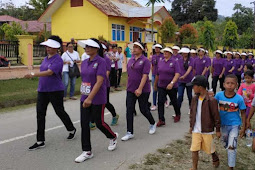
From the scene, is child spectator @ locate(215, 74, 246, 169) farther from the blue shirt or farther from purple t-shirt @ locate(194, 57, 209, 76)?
purple t-shirt @ locate(194, 57, 209, 76)

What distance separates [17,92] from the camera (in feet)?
37.0

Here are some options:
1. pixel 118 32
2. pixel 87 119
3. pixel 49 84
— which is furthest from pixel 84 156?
pixel 118 32

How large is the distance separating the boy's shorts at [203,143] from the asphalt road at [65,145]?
1064mm

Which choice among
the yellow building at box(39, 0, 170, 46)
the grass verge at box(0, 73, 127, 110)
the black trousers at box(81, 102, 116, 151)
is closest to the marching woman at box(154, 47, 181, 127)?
the black trousers at box(81, 102, 116, 151)

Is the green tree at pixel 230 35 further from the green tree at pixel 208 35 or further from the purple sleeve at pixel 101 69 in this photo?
the purple sleeve at pixel 101 69

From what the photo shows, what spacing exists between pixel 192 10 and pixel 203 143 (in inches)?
2661

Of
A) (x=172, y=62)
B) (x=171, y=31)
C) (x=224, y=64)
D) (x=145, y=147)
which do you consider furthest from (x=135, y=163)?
(x=171, y=31)

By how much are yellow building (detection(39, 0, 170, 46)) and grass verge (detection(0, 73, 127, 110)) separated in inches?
560

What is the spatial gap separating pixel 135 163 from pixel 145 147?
88 centimetres

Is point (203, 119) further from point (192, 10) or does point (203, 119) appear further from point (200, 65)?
point (192, 10)

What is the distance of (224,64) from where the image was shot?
37.4 feet

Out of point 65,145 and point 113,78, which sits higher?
point 113,78

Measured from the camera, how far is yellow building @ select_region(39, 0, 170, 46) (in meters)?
27.1

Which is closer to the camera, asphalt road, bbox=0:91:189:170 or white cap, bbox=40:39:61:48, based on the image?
asphalt road, bbox=0:91:189:170
